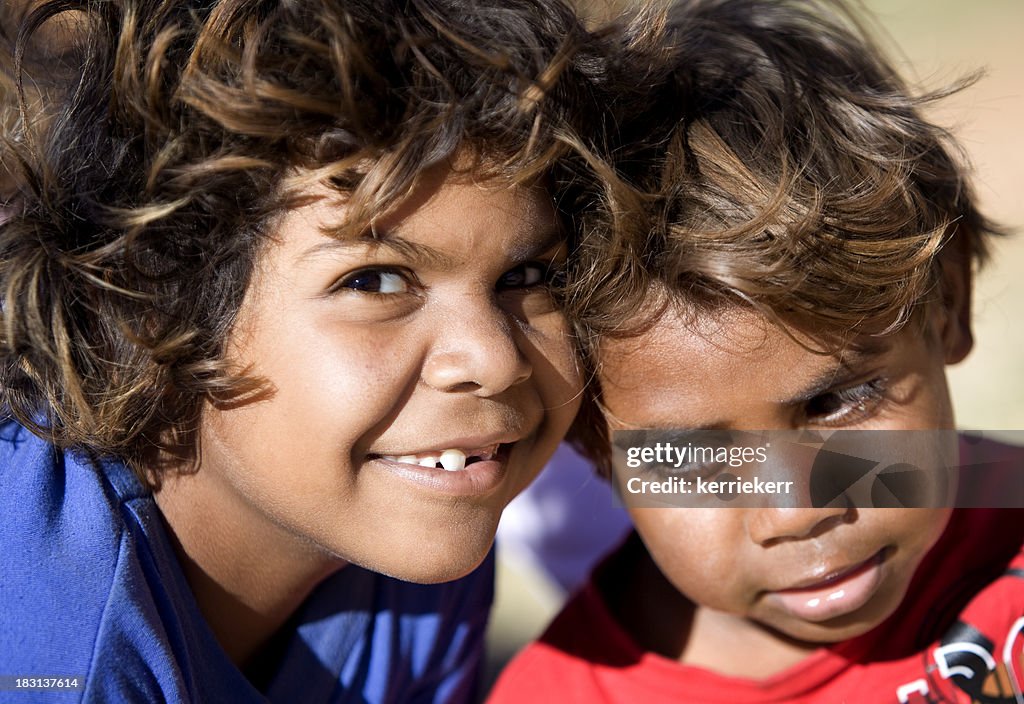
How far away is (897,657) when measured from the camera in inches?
42.9

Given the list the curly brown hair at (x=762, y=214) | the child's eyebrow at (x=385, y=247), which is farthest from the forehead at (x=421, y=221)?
the curly brown hair at (x=762, y=214)

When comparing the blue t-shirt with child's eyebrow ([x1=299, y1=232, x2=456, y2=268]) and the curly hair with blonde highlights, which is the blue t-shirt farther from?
the curly hair with blonde highlights

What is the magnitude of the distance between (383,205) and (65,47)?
34cm

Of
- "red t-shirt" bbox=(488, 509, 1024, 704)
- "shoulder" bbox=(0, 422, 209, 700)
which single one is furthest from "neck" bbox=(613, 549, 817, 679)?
"shoulder" bbox=(0, 422, 209, 700)

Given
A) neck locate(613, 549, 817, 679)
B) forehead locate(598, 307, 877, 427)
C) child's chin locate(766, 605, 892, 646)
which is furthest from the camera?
neck locate(613, 549, 817, 679)

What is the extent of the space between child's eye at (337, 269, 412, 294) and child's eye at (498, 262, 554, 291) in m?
0.09

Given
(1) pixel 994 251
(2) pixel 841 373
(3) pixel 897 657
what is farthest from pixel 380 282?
(1) pixel 994 251

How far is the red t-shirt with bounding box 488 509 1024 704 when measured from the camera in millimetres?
1064

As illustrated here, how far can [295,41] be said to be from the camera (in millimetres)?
801

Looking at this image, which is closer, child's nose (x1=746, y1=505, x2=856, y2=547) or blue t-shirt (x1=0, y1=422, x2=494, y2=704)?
blue t-shirt (x1=0, y1=422, x2=494, y2=704)

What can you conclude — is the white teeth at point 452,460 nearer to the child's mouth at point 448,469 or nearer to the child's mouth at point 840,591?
the child's mouth at point 448,469

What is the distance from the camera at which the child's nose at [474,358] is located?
82 cm

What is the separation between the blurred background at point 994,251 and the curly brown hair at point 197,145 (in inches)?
8.2

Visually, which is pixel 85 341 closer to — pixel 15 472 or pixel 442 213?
pixel 15 472
